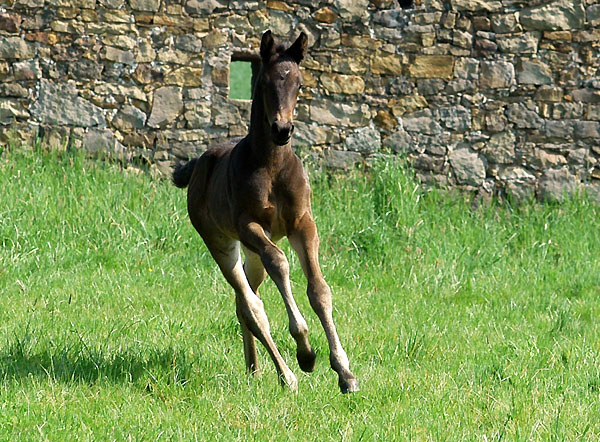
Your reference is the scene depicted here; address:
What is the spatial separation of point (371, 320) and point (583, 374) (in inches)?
61.3

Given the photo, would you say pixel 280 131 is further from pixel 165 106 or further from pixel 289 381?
pixel 165 106

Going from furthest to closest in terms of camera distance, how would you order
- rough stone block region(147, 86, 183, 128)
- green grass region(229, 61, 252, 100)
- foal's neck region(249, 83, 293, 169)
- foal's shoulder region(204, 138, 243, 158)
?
1. green grass region(229, 61, 252, 100)
2. rough stone block region(147, 86, 183, 128)
3. foal's shoulder region(204, 138, 243, 158)
4. foal's neck region(249, 83, 293, 169)

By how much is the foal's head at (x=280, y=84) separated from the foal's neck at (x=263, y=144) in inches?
3.2

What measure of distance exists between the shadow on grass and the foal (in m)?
0.45

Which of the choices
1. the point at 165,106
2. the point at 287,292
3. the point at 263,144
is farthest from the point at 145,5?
the point at 287,292

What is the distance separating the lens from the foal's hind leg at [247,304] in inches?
169

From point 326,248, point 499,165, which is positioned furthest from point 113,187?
point 499,165

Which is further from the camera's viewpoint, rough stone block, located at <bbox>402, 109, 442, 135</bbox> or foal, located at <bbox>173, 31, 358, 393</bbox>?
rough stone block, located at <bbox>402, 109, 442, 135</bbox>

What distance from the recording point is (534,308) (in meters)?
6.18

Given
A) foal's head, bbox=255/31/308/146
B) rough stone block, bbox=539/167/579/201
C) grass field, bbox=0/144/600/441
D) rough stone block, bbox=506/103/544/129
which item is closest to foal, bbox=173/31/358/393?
foal's head, bbox=255/31/308/146

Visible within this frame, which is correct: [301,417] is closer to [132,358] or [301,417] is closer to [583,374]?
[132,358]

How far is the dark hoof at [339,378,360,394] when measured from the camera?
3820mm

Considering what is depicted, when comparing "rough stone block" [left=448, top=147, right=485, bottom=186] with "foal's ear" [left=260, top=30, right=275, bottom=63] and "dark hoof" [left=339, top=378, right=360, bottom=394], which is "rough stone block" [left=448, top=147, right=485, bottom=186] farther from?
"dark hoof" [left=339, top=378, right=360, bottom=394]

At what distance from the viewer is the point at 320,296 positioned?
3.96 meters
